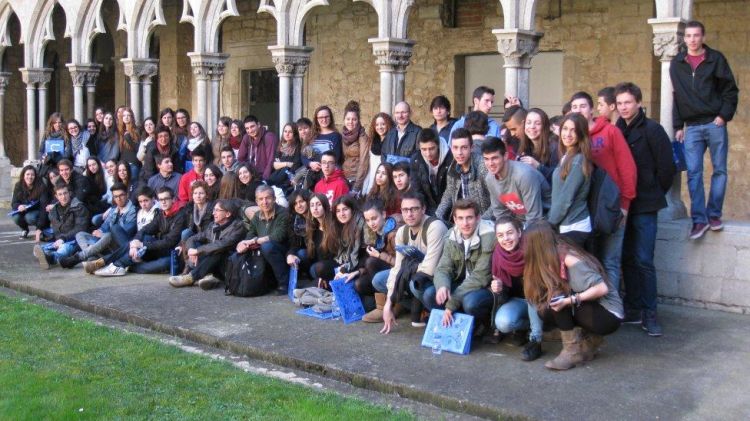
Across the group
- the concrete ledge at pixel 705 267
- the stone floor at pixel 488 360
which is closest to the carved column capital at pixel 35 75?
the stone floor at pixel 488 360

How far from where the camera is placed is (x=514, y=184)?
658 cm

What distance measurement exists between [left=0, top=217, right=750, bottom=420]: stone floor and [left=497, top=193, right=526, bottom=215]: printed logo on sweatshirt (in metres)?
0.94

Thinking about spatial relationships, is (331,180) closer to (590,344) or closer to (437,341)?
(437,341)

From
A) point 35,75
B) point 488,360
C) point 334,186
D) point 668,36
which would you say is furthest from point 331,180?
point 35,75

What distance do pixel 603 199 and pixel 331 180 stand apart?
115 inches

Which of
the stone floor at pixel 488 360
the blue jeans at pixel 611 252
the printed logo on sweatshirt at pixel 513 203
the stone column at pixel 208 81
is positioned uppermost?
the stone column at pixel 208 81

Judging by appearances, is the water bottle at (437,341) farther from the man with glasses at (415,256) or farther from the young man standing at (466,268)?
the man with glasses at (415,256)

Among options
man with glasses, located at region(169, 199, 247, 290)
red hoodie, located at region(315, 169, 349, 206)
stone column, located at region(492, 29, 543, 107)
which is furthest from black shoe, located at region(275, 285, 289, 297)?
stone column, located at region(492, 29, 543, 107)

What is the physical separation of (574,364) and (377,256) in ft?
6.79

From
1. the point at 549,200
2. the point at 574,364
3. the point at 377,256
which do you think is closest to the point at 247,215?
the point at 377,256

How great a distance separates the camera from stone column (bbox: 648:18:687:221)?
25.3 ft

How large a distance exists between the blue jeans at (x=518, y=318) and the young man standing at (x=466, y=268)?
0.50 feet

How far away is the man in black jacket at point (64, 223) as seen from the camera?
10.2 m

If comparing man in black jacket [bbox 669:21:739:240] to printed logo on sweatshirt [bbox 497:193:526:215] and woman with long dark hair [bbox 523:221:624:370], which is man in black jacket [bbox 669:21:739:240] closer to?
printed logo on sweatshirt [bbox 497:193:526:215]
